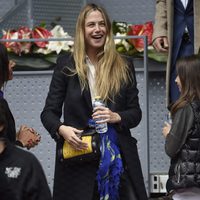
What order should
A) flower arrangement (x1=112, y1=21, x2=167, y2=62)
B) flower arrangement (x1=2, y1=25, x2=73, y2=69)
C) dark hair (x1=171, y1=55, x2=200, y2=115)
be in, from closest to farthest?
1. dark hair (x1=171, y1=55, x2=200, y2=115)
2. flower arrangement (x1=112, y1=21, x2=167, y2=62)
3. flower arrangement (x1=2, y1=25, x2=73, y2=69)

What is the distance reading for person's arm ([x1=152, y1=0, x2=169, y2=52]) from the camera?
727cm

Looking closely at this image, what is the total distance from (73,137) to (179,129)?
78 centimetres

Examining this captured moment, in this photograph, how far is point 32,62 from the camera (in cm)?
828

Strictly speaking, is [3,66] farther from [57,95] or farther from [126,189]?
[126,189]

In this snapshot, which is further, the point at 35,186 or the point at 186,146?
the point at 186,146

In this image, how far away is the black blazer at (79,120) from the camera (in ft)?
20.5

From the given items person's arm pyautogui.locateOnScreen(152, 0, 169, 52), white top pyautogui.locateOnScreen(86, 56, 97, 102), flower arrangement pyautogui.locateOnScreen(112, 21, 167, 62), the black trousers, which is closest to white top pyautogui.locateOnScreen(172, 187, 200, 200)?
the black trousers

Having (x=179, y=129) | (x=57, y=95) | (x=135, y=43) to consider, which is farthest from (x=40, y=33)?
(x=179, y=129)

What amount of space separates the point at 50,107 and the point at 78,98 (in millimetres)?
224

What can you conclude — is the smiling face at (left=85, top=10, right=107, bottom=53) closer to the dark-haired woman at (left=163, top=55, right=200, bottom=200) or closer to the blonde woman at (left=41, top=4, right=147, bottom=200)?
the blonde woman at (left=41, top=4, right=147, bottom=200)

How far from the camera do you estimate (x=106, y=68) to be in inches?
252

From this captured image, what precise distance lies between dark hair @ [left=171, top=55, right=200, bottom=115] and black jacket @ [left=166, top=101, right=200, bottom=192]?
0.30 ft

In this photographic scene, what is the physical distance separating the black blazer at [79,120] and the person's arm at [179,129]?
26cm

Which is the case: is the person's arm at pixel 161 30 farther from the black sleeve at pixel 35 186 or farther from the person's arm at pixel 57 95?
the black sleeve at pixel 35 186
